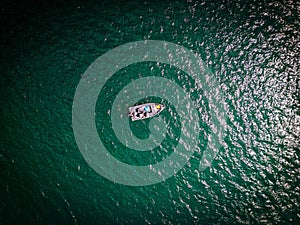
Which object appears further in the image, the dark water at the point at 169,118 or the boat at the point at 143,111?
→ the boat at the point at 143,111

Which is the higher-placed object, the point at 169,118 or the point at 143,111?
the point at 143,111

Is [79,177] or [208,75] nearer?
[79,177]

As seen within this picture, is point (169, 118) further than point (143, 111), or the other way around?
point (169, 118)

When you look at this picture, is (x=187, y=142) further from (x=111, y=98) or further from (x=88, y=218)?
(x=88, y=218)

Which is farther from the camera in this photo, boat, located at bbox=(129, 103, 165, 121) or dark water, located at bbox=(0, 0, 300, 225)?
boat, located at bbox=(129, 103, 165, 121)

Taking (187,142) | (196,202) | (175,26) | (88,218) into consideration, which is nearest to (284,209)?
(196,202)
